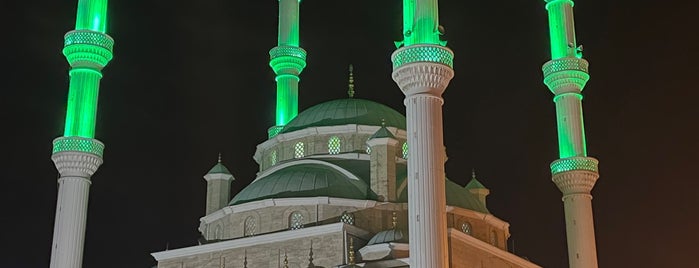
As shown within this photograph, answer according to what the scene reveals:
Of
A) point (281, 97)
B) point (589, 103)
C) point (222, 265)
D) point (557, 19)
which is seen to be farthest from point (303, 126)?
point (589, 103)

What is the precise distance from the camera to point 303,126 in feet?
69.1

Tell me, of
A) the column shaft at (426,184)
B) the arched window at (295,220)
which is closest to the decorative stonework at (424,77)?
the column shaft at (426,184)

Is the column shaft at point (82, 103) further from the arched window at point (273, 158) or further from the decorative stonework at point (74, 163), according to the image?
the arched window at point (273, 158)

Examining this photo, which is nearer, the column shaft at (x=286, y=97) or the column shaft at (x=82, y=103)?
the column shaft at (x=82, y=103)

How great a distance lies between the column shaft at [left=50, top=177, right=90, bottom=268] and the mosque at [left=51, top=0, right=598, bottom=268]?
18mm

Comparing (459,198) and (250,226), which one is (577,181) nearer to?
(459,198)

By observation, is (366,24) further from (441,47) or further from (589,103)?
(441,47)

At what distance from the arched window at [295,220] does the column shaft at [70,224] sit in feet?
12.4

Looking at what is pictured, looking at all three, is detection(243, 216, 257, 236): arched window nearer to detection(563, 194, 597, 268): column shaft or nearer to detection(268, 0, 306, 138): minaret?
detection(268, 0, 306, 138): minaret

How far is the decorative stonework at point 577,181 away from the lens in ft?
61.0

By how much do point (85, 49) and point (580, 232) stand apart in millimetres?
9900

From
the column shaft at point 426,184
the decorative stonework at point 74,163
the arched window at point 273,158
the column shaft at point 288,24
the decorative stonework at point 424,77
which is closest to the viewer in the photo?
the column shaft at point 426,184

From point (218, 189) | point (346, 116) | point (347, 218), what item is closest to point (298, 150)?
point (346, 116)

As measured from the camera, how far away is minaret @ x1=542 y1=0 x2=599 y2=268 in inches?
720
